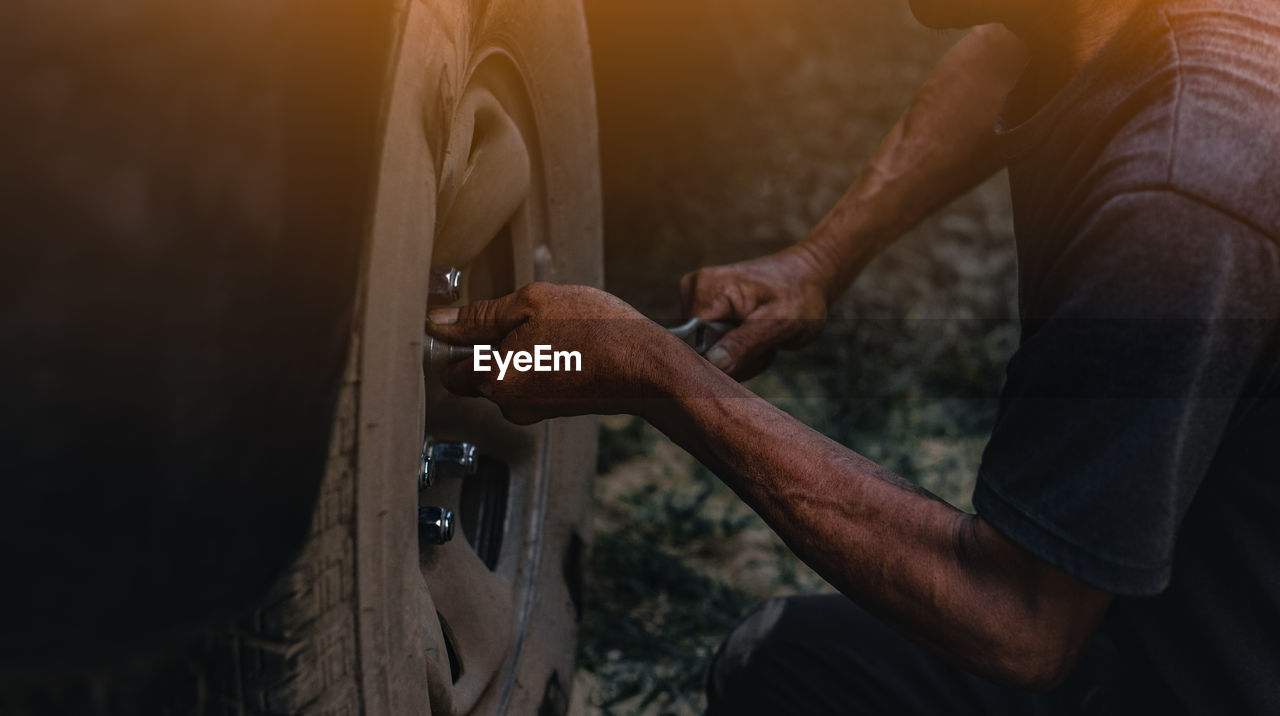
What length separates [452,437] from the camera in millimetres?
1346

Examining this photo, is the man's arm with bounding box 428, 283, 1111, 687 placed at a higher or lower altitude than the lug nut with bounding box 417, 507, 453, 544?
higher

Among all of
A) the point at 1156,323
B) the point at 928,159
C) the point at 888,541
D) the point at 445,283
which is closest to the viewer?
the point at 1156,323

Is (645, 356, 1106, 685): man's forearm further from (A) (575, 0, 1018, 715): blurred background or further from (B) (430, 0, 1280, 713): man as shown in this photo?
(A) (575, 0, 1018, 715): blurred background

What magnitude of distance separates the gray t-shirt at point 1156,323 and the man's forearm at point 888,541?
0.18 ft

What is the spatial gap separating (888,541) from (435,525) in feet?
1.51

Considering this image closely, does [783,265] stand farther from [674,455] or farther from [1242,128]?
[674,455]

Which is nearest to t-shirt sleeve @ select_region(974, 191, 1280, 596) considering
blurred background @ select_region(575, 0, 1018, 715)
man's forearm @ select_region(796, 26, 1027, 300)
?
man's forearm @ select_region(796, 26, 1027, 300)

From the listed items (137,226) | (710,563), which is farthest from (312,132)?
(710,563)

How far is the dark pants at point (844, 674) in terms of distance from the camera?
133cm

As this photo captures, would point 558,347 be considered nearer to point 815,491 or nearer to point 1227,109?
point 815,491

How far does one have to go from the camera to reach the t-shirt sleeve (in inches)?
32.8

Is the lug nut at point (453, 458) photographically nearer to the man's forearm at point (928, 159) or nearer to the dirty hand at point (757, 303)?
the dirty hand at point (757, 303)

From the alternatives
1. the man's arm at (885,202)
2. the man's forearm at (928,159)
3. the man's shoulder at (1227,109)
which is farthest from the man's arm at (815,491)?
the man's forearm at (928,159)

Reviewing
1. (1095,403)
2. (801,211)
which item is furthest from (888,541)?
(801,211)
